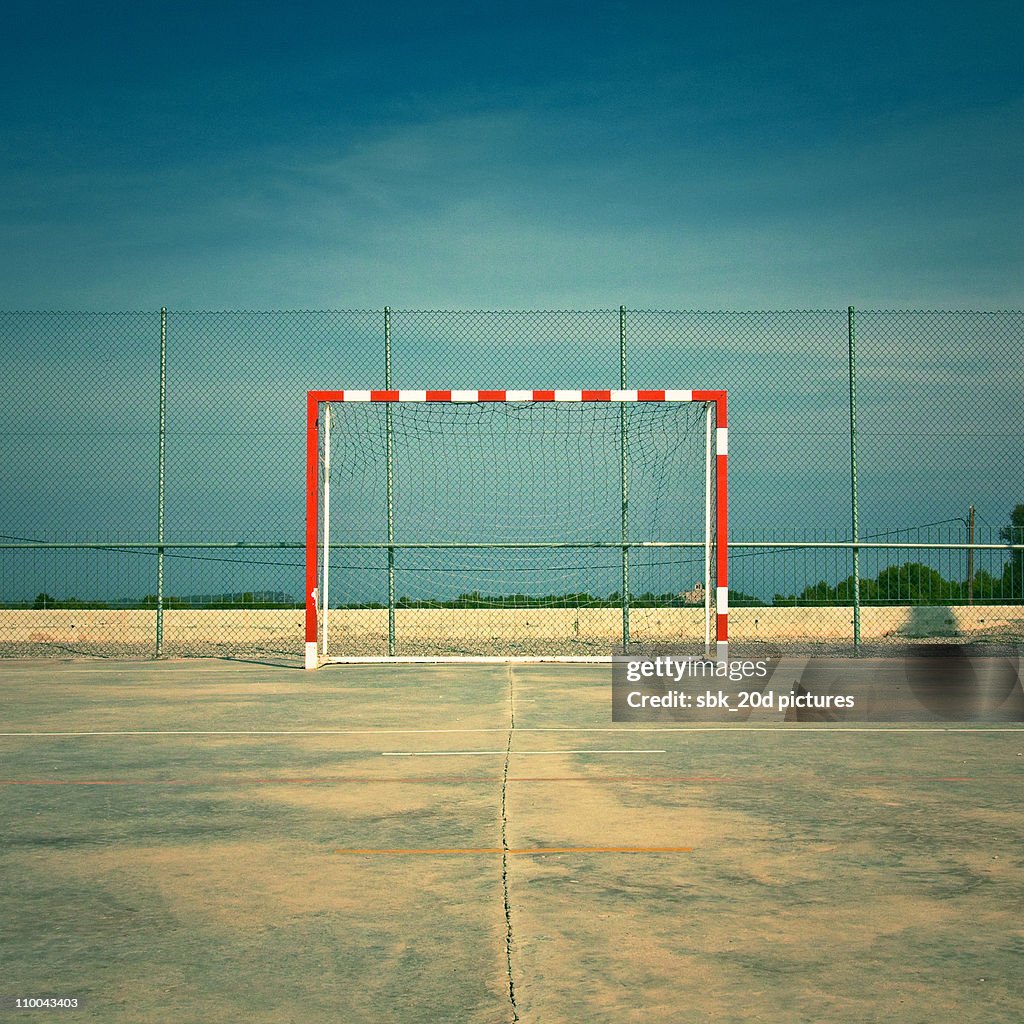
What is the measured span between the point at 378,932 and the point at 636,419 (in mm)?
11537

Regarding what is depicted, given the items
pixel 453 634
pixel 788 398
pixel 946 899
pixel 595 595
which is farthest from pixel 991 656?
pixel 946 899

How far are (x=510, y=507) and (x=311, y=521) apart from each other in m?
2.57

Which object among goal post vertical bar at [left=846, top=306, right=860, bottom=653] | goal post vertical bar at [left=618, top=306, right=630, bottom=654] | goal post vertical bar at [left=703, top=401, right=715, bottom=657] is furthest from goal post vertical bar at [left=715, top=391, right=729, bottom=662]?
goal post vertical bar at [left=846, top=306, right=860, bottom=653]

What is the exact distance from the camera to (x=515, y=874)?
14.5 feet

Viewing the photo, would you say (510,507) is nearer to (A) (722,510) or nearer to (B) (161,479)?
(A) (722,510)

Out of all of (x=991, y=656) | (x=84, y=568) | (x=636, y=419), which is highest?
(x=636, y=419)

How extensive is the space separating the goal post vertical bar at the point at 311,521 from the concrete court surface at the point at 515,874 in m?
5.26

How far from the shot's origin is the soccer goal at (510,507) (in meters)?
14.5

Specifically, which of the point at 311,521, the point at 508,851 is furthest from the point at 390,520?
the point at 508,851

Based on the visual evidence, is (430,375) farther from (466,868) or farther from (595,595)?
(466,868)

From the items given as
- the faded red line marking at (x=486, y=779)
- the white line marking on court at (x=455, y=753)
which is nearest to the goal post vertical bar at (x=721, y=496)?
the white line marking on court at (x=455, y=753)

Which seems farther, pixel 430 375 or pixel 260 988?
pixel 430 375

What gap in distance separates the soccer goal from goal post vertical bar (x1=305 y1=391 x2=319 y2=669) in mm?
59

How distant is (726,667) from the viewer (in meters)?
12.7
